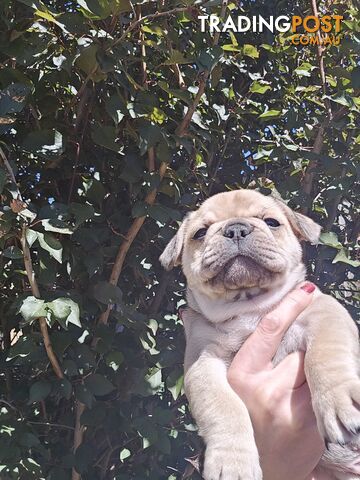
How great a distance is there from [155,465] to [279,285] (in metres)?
1.47

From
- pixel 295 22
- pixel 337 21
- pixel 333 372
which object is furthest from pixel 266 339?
pixel 295 22

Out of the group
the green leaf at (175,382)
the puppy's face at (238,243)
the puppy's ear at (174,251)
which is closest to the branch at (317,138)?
the puppy's face at (238,243)

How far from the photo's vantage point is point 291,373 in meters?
2.46

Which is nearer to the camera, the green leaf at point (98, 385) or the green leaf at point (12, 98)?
the green leaf at point (12, 98)

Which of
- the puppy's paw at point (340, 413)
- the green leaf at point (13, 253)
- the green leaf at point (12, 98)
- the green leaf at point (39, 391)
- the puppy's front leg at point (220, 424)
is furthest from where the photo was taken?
A: the green leaf at point (39, 391)

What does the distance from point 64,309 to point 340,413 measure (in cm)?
123

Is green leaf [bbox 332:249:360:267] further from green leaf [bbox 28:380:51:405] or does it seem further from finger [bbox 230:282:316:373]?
green leaf [bbox 28:380:51:405]

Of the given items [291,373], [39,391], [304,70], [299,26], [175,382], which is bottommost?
[175,382]

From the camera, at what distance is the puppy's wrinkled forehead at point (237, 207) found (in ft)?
9.25

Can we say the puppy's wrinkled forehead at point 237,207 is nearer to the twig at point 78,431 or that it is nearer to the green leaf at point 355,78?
the green leaf at point 355,78

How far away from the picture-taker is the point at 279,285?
2633 millimetres

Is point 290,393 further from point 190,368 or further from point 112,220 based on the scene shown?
point 112,220

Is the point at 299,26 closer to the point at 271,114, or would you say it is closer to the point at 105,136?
the point at 271,114

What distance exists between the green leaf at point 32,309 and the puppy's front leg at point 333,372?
3.87ft
